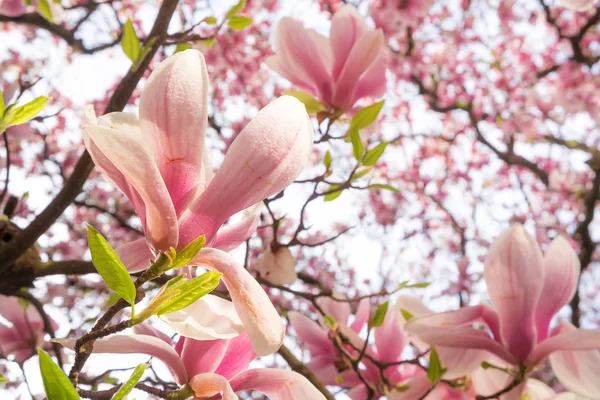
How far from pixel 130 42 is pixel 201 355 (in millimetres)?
938

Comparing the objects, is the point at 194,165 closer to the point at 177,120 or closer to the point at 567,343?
the point at 177,120

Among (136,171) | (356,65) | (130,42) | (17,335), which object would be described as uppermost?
(130,42)

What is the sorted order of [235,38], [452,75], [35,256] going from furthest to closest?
[452,75] → [235,38] → [35,256]

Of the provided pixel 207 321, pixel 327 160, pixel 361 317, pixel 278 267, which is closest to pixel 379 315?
pixel 361 317

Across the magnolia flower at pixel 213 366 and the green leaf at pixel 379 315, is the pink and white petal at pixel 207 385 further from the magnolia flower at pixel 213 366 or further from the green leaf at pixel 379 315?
the green leaf at pixel 379 315

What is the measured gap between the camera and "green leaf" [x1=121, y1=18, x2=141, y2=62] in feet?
4.19

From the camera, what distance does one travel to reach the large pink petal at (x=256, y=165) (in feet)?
1.65

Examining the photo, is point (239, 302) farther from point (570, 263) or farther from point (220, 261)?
point (570, 263)

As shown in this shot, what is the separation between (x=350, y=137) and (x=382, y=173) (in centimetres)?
458

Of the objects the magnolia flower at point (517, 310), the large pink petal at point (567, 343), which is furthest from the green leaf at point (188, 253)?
the large pink petal at point (567, 343)

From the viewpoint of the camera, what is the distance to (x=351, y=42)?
123 cm

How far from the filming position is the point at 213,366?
641 mm

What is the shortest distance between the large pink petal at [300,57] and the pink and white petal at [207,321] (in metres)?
0.80

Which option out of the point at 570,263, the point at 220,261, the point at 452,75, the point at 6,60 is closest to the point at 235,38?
the point at 6,60
